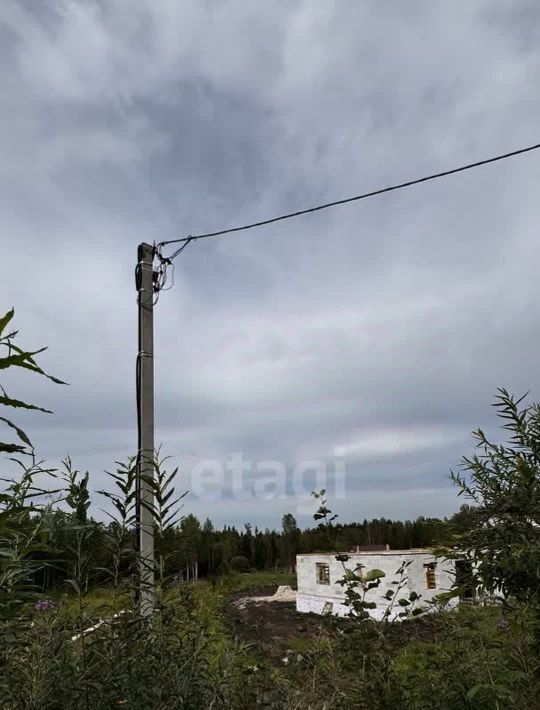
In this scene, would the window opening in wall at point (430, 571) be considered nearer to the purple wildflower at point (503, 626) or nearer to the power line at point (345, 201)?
the purple wildflower at point (503, 626)

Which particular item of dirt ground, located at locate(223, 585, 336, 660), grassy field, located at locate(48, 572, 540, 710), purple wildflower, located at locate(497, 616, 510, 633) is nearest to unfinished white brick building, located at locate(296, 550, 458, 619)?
dirt ground, located at locate(223, 585, 336, 660)

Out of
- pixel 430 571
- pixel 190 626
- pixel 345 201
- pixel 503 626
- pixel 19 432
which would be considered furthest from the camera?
pixel 345 201

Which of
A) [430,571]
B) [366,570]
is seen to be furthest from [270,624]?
[430,571]

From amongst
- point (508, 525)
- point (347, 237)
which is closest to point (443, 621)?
point (508, 525)

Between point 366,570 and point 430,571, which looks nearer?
point 430,571

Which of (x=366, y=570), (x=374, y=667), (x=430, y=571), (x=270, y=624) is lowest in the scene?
(x=270, y=624)

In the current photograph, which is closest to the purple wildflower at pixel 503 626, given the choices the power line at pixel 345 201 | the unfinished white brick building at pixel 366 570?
the power line at pixel 345 201

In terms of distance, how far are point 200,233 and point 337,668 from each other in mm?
4756

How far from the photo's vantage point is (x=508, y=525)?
2506 mm

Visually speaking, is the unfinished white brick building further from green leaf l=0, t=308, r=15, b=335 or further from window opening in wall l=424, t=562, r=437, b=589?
green leaf l=0, t=308, r=15, b=335

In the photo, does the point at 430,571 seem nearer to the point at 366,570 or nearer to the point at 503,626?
the point at 503,626

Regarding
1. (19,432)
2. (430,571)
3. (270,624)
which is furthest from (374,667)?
(270,624)

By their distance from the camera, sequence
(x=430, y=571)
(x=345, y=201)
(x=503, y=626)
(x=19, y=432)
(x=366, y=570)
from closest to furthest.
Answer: (x=19, y=432) < (x=503, y=626) < (x=430, y=571) < (x=345, y=201) < (x=366, y=570)

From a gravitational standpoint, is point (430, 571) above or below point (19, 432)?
below
